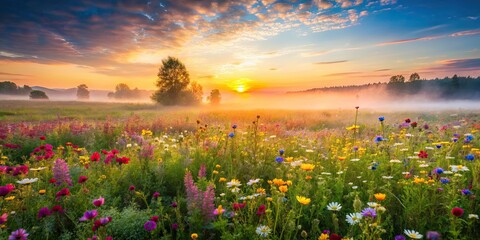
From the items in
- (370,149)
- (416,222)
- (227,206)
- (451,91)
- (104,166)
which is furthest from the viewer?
(451,91)

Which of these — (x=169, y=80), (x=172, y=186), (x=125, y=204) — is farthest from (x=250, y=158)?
(x=169, y=80)

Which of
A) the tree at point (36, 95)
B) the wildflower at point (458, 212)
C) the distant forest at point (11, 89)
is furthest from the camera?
the distant forest at point (11, 89)

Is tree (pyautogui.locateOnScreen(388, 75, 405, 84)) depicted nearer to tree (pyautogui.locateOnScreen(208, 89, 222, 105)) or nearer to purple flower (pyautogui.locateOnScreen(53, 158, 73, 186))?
tree (pyautogui.locateOnScreen(208, 89, 222, 105))

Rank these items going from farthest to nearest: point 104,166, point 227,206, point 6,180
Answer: point 104,166
point 6,180
point 227,206

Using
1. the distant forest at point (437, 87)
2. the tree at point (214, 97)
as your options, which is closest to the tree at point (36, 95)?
the tree at point (214, 97)

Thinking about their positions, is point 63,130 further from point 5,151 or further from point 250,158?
point 250,158

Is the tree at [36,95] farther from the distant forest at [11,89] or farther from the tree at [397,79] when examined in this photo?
the tree at [397,79]

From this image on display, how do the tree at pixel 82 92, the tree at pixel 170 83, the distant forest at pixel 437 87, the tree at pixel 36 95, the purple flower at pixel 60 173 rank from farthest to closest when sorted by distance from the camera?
1. the tree at pixel 82 92
2. the tree at pixel 36 95
3. the distant forest at pixel 437 87
4. the tree at pixel 170 83
5. the purple flower at pixel 60 173

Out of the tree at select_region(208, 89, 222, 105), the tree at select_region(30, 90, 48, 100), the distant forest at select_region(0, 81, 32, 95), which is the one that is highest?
the distant forest at select_region(0, 81, 32, 95)

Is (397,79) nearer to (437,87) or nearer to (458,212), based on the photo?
(437,87)

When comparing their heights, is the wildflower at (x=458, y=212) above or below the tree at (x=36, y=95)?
below

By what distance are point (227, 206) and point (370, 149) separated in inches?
145

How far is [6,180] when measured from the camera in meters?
4.05

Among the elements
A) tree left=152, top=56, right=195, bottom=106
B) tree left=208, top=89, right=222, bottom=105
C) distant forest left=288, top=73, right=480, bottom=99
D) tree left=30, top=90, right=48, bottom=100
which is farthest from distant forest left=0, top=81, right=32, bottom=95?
distant forest left=288, top=73, right=480, bottom=99
